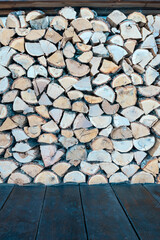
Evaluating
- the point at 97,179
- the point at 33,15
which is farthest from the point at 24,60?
the point at 97,179

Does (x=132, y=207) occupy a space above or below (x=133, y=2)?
below

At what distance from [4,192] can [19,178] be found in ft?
0.54

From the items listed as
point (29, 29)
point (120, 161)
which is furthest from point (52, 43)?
point (120, 161)

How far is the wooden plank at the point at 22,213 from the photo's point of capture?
1.22m

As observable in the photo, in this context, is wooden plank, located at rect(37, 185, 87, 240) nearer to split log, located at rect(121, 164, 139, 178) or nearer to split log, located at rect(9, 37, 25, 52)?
split log, located at rect(121, 164, 139, 178)

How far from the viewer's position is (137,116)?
5.67ft

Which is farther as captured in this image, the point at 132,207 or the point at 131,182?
the point at 131,182

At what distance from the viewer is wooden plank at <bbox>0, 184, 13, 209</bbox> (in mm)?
1560

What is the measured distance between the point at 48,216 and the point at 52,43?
1294 millimetres

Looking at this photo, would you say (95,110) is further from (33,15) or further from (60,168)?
(33,15)

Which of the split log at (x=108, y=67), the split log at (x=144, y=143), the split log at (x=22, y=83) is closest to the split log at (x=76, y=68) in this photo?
the split log at (x=108, y=67)

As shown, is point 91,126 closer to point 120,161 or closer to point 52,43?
point 120,161

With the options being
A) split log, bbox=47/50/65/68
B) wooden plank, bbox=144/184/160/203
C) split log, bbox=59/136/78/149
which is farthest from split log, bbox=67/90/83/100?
wooden plank, bbox=144/184/160/203

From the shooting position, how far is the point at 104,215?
140cm
